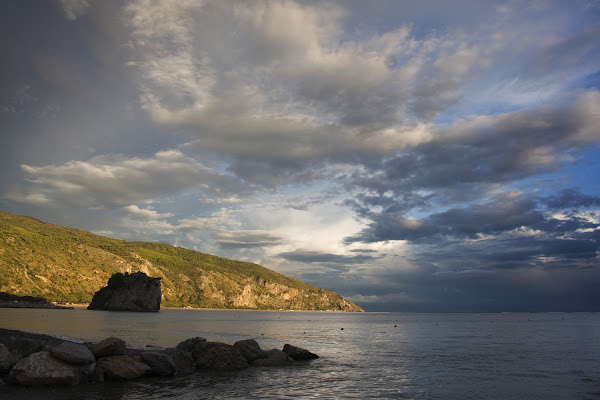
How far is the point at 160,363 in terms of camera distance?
27484mm

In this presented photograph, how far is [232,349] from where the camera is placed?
33.6 meters

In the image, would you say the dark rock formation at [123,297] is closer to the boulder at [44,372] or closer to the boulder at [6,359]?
the boulder at [6,359]

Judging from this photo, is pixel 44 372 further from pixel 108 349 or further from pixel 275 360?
pixel 275 360

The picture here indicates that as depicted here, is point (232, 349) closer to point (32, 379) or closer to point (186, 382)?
point (186, 382)

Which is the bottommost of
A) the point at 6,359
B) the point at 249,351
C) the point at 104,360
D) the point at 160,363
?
the point at 249,351

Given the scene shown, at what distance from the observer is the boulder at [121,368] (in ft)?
82.2

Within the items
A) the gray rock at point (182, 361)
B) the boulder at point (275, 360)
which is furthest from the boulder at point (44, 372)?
the boulder at point (275, 360)

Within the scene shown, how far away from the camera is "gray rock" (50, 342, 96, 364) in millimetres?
23328

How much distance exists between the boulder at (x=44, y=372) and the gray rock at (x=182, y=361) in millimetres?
7301

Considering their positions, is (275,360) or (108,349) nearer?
(108,349)

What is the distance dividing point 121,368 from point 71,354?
338cm

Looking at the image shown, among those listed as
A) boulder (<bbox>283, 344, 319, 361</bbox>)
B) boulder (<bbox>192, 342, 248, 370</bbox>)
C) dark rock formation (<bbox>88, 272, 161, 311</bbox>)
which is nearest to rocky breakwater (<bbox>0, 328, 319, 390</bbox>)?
boulder (<bbox>192, 342, 248, 370</bbox>)

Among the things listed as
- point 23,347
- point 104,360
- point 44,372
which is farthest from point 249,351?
point 23,347

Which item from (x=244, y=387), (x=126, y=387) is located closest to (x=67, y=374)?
(x=126, y=387)
